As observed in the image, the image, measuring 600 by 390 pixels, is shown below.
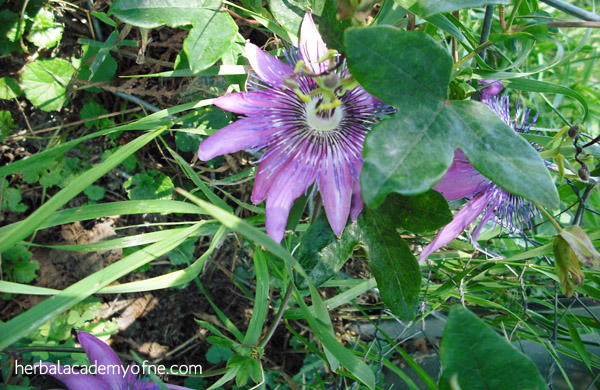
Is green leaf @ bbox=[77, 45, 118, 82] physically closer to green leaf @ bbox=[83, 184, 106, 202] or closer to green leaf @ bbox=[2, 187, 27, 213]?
green leaf @ bbox=[83, 184, 106, 202]

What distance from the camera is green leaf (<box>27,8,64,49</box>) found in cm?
146

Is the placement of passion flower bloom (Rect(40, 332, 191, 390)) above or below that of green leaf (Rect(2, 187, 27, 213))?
below

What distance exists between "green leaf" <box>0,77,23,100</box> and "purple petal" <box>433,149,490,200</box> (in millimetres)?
1431

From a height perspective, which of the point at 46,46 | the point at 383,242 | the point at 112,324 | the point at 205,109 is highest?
the point at 46,46

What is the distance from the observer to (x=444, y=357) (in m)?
0.72

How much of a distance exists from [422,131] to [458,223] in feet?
1.28

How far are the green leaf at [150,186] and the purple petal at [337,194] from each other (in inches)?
29.1

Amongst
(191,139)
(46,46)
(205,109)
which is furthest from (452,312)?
(46,46)

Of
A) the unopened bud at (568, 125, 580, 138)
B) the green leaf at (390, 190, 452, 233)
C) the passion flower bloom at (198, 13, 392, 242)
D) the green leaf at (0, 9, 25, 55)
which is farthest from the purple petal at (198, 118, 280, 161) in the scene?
the green leaf at (0, 9, 25, 55)

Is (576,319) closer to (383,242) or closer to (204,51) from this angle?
(383,242)

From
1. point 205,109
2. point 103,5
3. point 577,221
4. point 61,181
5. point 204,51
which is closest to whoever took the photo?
point 204,51

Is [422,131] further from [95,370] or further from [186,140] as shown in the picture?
[95,370]

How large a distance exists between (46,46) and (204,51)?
32.5 inches

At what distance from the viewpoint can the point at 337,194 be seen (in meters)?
0.97
